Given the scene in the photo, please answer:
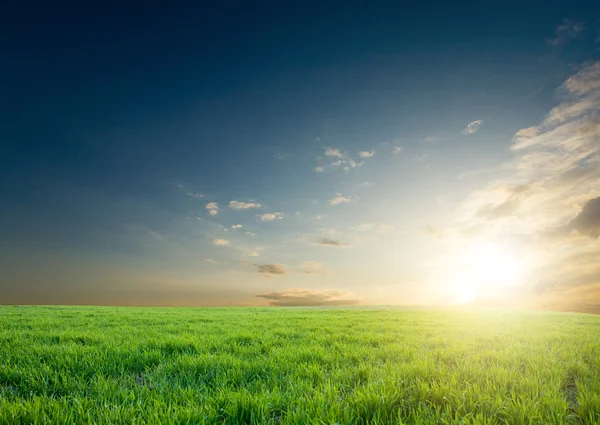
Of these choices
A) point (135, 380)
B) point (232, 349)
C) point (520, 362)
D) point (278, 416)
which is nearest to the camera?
point (278, 416)

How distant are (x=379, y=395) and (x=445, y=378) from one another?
5.17 ft

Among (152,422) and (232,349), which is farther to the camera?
(232,349)

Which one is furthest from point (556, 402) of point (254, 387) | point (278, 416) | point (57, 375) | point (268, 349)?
point (57, 375)

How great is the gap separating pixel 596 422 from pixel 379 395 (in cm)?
229

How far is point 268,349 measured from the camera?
7562mm

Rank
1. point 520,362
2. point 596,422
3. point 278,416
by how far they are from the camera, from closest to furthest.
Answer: point 596,422, point 278,416, point 520,362

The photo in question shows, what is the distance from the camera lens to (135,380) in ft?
17.4

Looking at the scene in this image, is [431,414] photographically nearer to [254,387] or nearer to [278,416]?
[278,416]

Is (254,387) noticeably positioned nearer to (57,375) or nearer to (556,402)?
(57,375)

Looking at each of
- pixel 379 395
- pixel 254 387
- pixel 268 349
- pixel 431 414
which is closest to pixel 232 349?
pixel 268 349

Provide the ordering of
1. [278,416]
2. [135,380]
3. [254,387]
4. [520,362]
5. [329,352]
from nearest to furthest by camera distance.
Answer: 1. [278,416]
2. [254,387]
3. [135,380]
4. [520,362]
5. [329,352]

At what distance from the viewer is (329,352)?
23.5ft

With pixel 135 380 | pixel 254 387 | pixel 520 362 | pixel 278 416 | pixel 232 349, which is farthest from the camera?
pixel 232 349

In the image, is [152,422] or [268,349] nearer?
[152,422]
